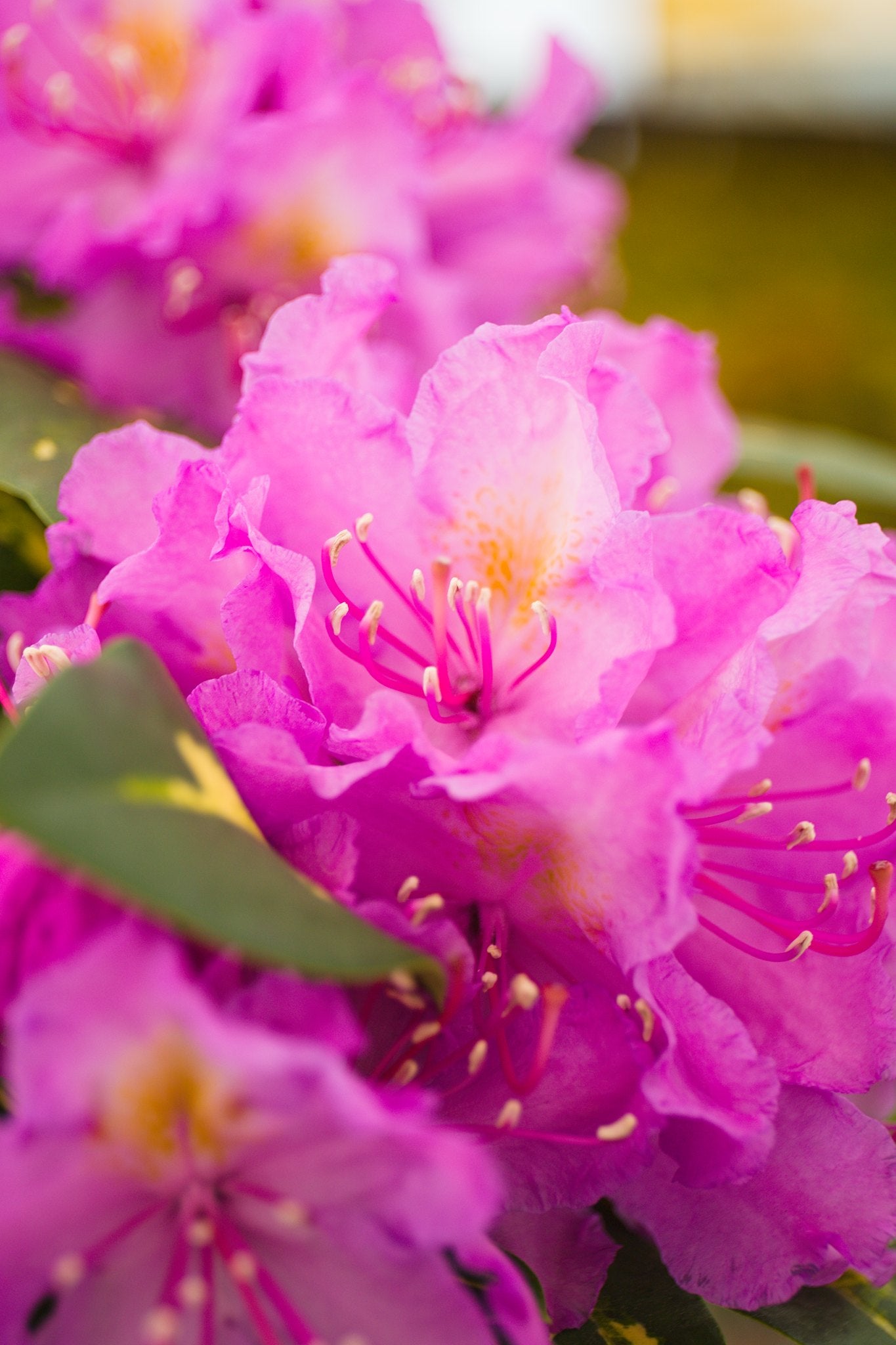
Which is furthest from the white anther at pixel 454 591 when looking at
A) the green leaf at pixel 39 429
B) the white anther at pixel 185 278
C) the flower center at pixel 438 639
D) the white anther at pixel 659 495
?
the white anther at pixel 185 278

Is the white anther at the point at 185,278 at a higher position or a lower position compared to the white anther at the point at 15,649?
higher

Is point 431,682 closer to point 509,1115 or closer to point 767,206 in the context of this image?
point 509,1115

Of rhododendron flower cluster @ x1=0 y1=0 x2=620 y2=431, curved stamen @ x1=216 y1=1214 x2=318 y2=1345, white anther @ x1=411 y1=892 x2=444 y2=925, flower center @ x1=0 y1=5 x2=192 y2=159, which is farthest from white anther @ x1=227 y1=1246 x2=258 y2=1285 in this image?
flower center @ x1=0 y1=5 x2=192 y2=159

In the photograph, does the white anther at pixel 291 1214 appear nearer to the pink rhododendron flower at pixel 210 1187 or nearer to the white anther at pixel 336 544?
the pink rhododendron flower at pixel 210 1187

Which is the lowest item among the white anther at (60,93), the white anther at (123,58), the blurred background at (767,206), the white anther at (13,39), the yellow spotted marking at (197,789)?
the blurred background at (767,206)

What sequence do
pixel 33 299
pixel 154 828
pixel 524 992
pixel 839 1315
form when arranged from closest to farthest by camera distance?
pixel 154 828
pixel 524 992
pixel 839 1315
pixel 33 299

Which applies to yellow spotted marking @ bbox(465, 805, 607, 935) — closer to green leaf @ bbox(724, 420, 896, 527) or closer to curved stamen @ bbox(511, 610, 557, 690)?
curved stamen @ bbox(511, 610, 557, 690)

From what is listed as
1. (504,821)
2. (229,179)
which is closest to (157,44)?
(229,179)
